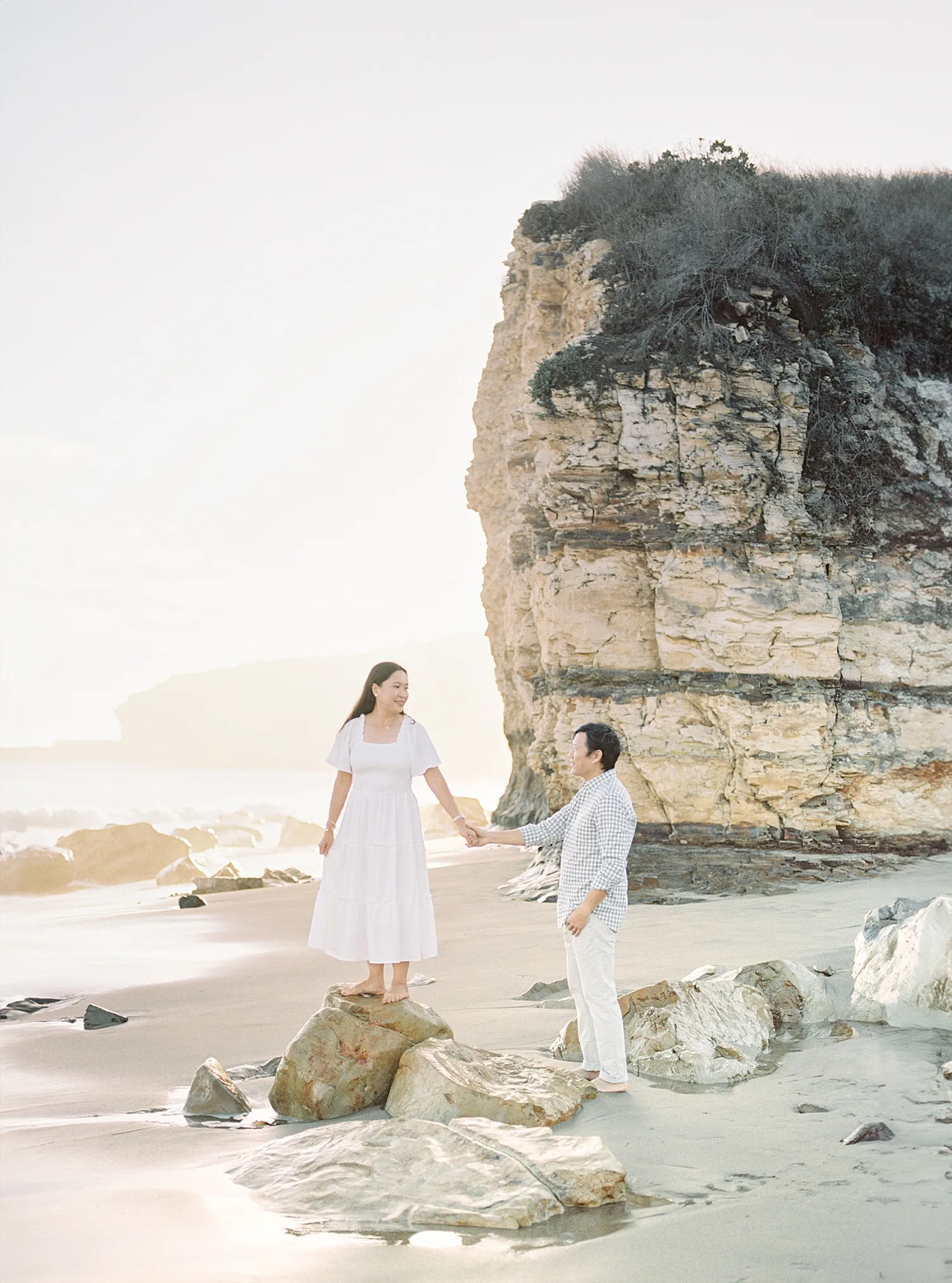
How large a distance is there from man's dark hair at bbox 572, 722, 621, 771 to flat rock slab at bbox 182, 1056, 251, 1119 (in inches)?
94.9

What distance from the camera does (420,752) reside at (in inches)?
228

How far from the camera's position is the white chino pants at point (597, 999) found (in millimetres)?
5062

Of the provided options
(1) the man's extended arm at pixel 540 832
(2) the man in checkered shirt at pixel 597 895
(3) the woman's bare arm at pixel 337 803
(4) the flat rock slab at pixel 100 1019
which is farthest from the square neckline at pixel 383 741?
(4) the flat rock slab at pixel 100 1019

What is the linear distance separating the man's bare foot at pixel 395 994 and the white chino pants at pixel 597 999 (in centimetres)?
85

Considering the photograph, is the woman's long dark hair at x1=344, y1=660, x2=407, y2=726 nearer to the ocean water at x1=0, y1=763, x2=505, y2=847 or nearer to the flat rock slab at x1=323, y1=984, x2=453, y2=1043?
the flat rock slab at x1=323, y1=984, x2=453, y2=1043

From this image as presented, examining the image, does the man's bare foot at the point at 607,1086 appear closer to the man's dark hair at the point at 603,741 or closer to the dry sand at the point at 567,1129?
the dry sand at the point at 567,1129

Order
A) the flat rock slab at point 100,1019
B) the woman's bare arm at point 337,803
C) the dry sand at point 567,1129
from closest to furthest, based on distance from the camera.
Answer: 1. the dry sand at point 567,1129
2. the woman's bare arm at point 337,803
3. the flat rock slab at point 100,1019

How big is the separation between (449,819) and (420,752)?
75.3 ft

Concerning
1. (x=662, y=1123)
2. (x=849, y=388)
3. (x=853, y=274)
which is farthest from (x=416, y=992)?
(x=853, y=274)

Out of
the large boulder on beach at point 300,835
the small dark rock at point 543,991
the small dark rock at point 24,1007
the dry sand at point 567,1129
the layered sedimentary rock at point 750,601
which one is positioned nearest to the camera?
the dry sand at point 567,1129

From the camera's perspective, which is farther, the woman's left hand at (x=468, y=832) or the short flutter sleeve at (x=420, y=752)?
the woman's left hand at (x=468, y=832)

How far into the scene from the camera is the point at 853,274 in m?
13.0

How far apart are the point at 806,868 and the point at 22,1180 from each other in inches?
345

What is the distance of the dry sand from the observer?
324cm
